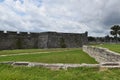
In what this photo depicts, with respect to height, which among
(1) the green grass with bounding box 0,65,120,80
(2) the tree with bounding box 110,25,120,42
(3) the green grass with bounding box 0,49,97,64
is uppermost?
(2) the tree with bounding box 110,25,120,42

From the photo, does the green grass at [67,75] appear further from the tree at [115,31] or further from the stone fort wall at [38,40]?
the tree at [115,31]

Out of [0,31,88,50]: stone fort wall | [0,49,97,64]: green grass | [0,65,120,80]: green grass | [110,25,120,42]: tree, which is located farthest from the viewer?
[110,25,120,42]: tree

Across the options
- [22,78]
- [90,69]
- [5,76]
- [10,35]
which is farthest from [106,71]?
[10,35]

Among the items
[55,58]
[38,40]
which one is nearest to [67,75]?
[55,58]

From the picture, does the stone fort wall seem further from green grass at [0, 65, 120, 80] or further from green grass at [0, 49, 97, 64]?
green grass at [0, 65, 120, 80]

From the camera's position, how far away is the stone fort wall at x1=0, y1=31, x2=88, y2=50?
124 ft

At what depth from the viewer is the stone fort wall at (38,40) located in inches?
1486

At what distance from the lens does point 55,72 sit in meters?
8.19

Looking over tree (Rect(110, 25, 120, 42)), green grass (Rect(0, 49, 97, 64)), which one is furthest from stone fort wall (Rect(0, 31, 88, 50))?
tree (Rect(110, 25, 120, 42))

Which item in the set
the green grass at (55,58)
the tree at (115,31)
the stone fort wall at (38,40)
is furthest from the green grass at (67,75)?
the tree at (115,31)

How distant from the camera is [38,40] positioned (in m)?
41.3

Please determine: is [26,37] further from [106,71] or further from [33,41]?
[106,71]

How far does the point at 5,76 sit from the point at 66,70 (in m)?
2.37

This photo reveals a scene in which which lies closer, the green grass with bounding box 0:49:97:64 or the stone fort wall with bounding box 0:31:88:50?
the green grass with bounding box 0:49:97:64
